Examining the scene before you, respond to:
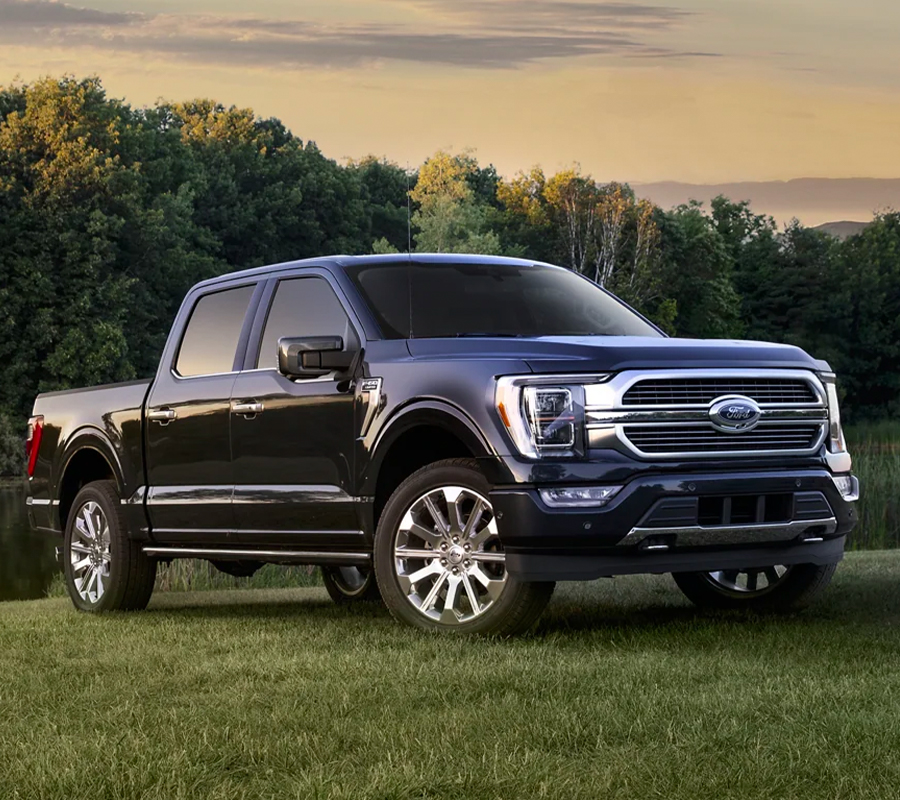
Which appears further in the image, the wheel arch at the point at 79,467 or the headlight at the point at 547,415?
the wheel arch at the point at 79,467

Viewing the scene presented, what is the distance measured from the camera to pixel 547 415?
309 inches

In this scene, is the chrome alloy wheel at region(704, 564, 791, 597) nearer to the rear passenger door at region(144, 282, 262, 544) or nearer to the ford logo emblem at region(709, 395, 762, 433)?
the ford logo emblem at region(709, 395, 762, 433)

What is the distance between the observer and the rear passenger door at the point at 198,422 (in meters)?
9.80

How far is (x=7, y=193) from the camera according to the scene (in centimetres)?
5959

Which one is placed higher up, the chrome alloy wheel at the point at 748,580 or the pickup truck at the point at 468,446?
the pickup truck at the point at 468,446

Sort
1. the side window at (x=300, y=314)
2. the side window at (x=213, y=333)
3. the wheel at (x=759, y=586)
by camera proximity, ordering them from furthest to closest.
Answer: the side window at (x=213, y=333) → the side window at (x=300, y=314) → the wheel at (x=759, y=586)

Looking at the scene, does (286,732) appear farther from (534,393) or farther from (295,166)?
(295,166)

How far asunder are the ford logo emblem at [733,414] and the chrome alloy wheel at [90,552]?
4625mm

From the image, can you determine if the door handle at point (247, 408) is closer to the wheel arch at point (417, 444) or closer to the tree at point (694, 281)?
the wheel arch at point (417, 444)

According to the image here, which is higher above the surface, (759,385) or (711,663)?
(759,385)

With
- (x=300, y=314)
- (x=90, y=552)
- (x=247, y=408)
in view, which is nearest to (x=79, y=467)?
(x=90, y=552)

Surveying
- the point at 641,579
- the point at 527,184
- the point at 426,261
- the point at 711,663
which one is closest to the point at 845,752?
the point at 711,663

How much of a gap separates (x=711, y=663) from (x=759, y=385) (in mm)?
1881

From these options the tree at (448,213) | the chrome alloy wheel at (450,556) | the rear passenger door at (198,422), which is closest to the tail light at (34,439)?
the rear passenger door at (198,422)
